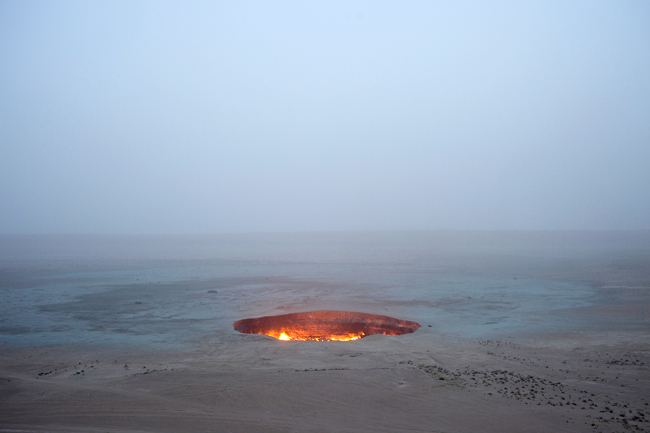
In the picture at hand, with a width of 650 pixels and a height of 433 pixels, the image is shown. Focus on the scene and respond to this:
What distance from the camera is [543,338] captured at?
17.5 m

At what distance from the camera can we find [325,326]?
2136 centimetres

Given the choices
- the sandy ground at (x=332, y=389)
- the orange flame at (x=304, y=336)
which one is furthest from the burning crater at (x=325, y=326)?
the sandy ground at (x=332, y=389)

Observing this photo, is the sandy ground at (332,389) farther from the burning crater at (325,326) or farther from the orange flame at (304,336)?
the burning crater at (325,326)

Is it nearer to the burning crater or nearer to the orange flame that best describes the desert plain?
the burning crater

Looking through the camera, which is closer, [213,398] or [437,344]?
[213,398]

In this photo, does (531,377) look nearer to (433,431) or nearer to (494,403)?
(494,403)

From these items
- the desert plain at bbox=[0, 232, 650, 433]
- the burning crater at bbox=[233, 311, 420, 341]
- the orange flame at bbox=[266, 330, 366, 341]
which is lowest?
the orange flame at bbox=[266, 330, 366, 341]

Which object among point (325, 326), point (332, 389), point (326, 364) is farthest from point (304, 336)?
point (332, 389)

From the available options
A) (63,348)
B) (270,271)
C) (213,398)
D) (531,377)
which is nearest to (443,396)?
(531,377)

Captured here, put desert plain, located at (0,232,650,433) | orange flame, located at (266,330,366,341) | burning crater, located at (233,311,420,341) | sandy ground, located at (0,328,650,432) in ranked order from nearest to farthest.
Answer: sandy ground, located at (0,328,650,432)
desert plain, located at (0,232,650,433)
orange flame, located at (266,330,366,341)
burning crater, located at (233,311,420,341)

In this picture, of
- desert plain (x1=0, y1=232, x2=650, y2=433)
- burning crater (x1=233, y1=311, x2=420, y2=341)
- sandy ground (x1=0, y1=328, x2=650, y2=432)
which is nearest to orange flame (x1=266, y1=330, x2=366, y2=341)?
burning crater (x1=233, y1=311, x2=420, y2=341)

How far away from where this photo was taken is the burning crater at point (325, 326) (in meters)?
20.3

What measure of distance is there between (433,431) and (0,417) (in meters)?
9.62

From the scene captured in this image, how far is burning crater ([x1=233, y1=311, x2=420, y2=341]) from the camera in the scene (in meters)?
20.3
